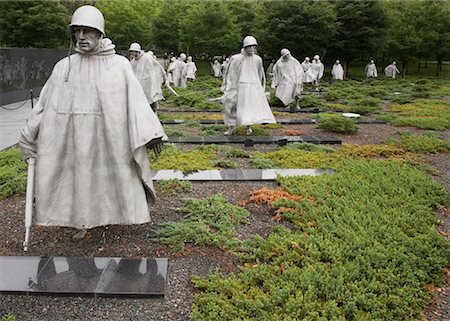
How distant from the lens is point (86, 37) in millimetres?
4293

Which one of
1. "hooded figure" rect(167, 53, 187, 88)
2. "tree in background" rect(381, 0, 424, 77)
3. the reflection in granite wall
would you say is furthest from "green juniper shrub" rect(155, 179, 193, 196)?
"tree in background" rect(381, 0, 424, 77)

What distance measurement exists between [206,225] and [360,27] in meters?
38.0

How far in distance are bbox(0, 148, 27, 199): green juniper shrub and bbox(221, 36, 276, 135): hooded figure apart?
4492mm

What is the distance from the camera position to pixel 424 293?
385 cm

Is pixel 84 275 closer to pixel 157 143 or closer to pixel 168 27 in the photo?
pixel 157 143

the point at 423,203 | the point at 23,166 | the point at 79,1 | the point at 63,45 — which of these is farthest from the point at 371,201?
the point at 79,1

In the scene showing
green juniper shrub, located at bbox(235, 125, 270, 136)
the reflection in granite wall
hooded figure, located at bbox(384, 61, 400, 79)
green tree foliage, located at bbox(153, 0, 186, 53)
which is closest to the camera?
green juniper shrub, located at bbox(235, 125, 270, 136)

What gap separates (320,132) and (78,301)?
351 inches

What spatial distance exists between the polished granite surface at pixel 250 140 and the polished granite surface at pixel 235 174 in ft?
7.44

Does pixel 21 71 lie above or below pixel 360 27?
below

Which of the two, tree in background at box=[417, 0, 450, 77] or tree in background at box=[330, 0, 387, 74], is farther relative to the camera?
tree in background at box=[417, 0, 450, 77]

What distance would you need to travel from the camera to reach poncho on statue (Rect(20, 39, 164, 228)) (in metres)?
4.36

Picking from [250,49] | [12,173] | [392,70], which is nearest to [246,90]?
[250,49]

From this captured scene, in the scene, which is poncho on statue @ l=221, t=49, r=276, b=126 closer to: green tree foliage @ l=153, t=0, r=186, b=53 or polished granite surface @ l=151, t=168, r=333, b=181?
polished granite surface @ l=151, t=168, r=333, b=181
